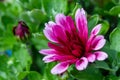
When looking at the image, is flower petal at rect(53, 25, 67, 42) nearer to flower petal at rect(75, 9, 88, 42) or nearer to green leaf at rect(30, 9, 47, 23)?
flower petal at rect(75, 9, 88, 42)

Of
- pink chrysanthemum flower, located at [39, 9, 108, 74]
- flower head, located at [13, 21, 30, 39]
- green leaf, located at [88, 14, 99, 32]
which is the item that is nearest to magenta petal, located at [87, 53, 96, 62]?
pink chrysanthemum flower, located at [39, 9, 108, 74]

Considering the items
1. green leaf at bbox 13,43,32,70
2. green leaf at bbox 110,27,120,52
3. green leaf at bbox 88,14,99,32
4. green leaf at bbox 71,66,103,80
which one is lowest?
green leaf at bbox 13,43,32,70

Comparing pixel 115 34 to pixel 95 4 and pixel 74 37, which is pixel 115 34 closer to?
pixel 74 37

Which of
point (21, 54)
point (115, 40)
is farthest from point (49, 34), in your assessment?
point (21, 54)

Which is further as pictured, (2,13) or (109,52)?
(2,13)

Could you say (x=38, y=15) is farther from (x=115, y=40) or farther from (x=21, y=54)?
(x=115, y=40)

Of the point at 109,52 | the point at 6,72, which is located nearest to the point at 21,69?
the point at 6,72

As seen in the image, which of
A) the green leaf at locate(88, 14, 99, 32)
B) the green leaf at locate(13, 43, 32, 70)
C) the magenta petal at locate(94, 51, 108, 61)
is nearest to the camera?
the magenta petal at locate(94, 51, 108, 61)

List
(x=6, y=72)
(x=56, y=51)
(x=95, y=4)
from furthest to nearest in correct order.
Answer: (x=95, y=4)
(x=6, y=72)
(x=56, y=51)
